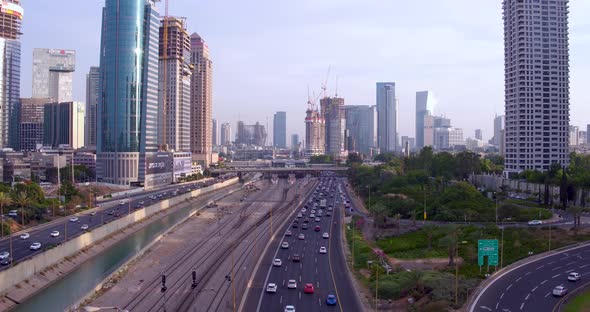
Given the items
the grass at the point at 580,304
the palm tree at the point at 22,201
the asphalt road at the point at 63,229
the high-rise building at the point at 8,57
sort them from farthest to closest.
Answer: the high-rise building at the point at 8,57
the palm tree at the point at 22,201
the asphalt road at the point at 63,229
the grass at the point at 580,304

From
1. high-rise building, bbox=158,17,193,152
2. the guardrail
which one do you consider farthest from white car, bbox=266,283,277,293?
high-rise building, bbox=158,17,193,152

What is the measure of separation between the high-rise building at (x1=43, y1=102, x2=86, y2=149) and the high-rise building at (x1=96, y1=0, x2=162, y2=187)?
7695 cm

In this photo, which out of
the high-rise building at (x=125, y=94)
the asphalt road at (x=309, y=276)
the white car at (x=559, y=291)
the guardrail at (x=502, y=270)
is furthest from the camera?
the high-rise building at (x=125, y=94)

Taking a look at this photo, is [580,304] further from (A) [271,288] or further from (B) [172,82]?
(B) [172,82]

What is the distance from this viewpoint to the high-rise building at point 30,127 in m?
183

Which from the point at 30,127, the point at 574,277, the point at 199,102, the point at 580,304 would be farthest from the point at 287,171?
the point at 580,304

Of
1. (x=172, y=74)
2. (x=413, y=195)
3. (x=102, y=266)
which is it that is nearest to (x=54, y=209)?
(x=102, y=266)

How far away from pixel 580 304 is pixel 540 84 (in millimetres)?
72243

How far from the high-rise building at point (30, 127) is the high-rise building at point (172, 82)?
210 ft

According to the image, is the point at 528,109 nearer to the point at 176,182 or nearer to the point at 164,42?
the point at 176,182

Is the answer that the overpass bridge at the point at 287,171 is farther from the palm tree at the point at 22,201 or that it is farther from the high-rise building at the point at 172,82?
the palm tree at the point at 22,201

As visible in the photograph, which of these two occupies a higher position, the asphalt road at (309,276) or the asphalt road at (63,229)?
the asphalt road at (63,229)

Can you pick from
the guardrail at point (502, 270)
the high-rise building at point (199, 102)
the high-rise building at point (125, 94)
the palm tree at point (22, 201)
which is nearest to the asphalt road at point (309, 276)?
the guardrail at point (502, 270)

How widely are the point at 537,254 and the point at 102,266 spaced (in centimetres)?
3573
